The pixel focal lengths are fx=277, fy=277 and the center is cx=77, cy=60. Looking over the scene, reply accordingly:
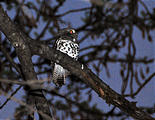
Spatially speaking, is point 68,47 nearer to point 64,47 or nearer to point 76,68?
point 64,47

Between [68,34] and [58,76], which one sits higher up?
[68,34]

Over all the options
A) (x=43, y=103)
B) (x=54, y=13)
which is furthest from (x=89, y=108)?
(x=43, y=103)

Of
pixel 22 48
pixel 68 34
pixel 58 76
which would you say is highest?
pixel 68 34

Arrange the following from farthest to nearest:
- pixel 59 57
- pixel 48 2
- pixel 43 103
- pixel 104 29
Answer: pixel 104 29 → pixel 48 2 → pixel 59 57 → pixel 43 103

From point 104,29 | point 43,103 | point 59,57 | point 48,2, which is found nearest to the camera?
point 43,103

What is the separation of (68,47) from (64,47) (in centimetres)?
4

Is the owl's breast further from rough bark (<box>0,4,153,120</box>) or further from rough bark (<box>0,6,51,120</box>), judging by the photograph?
rough bark (<box>0,6,51,120</box>)

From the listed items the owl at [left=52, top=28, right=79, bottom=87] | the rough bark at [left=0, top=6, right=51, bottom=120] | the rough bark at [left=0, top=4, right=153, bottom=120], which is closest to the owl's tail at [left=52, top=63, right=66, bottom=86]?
the owl at [left=52, top=28, right=79, bottom=87]

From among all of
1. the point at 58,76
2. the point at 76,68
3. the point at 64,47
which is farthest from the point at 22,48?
the point at 58,76

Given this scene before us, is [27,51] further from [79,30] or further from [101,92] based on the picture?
[79,30]

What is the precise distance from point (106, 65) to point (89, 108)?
0.59m

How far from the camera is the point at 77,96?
3.16m

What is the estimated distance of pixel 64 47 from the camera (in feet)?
8.06

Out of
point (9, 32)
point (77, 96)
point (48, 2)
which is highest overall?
point (48, 2)
